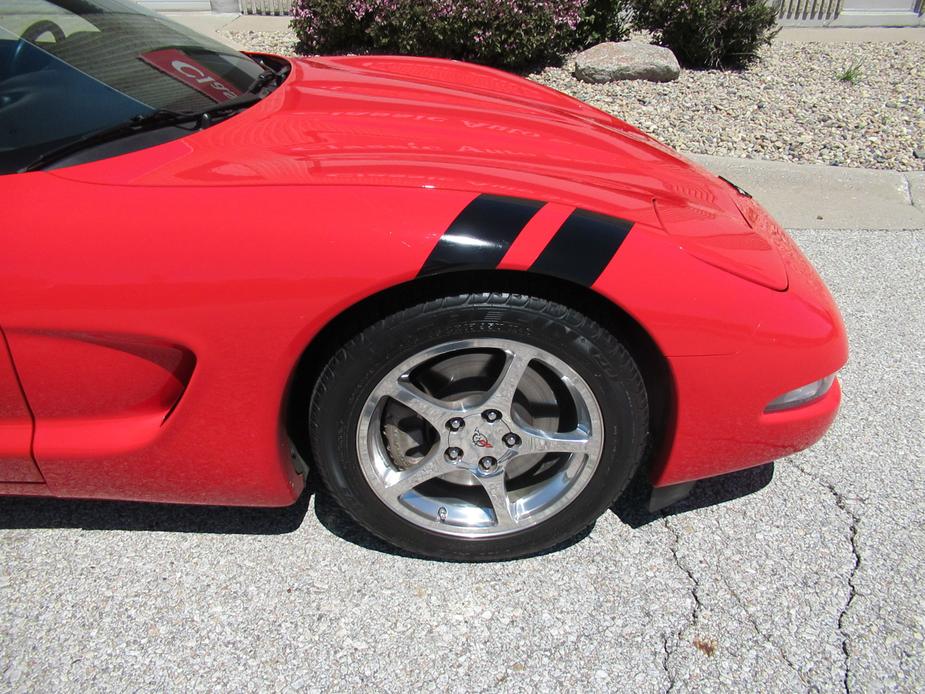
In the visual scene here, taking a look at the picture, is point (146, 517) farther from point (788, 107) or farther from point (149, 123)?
point (788, 107)

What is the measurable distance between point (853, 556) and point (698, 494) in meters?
0.45

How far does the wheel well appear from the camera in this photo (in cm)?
171

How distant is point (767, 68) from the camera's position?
24.2ft

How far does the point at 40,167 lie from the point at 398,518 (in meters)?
1.19

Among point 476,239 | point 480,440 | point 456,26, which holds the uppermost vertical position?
point 476,239

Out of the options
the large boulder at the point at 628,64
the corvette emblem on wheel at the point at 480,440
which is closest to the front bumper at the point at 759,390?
the corvette emblem on wheel at the point at 480,440

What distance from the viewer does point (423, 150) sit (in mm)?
1959

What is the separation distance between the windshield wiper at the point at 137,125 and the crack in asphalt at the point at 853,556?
2.06 metres

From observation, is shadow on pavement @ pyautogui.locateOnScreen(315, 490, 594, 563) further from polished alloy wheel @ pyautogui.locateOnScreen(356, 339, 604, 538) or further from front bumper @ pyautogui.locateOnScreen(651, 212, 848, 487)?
front bumper @ pyautogui.locateOnScreen(651, 212, 848, 487)

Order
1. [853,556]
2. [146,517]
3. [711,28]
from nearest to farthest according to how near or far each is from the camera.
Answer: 1. [853,556]
2. [146,517]
3. [711,28]

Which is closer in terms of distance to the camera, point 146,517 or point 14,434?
point 14,434

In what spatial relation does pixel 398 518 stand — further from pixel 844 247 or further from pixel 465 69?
pixel 844 247

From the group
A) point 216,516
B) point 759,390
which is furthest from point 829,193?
point 216,516

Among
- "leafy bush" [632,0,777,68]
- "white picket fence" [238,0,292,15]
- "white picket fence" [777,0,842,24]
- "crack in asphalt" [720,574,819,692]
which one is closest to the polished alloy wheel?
"crack in asphalt" [720,574,819,692]
